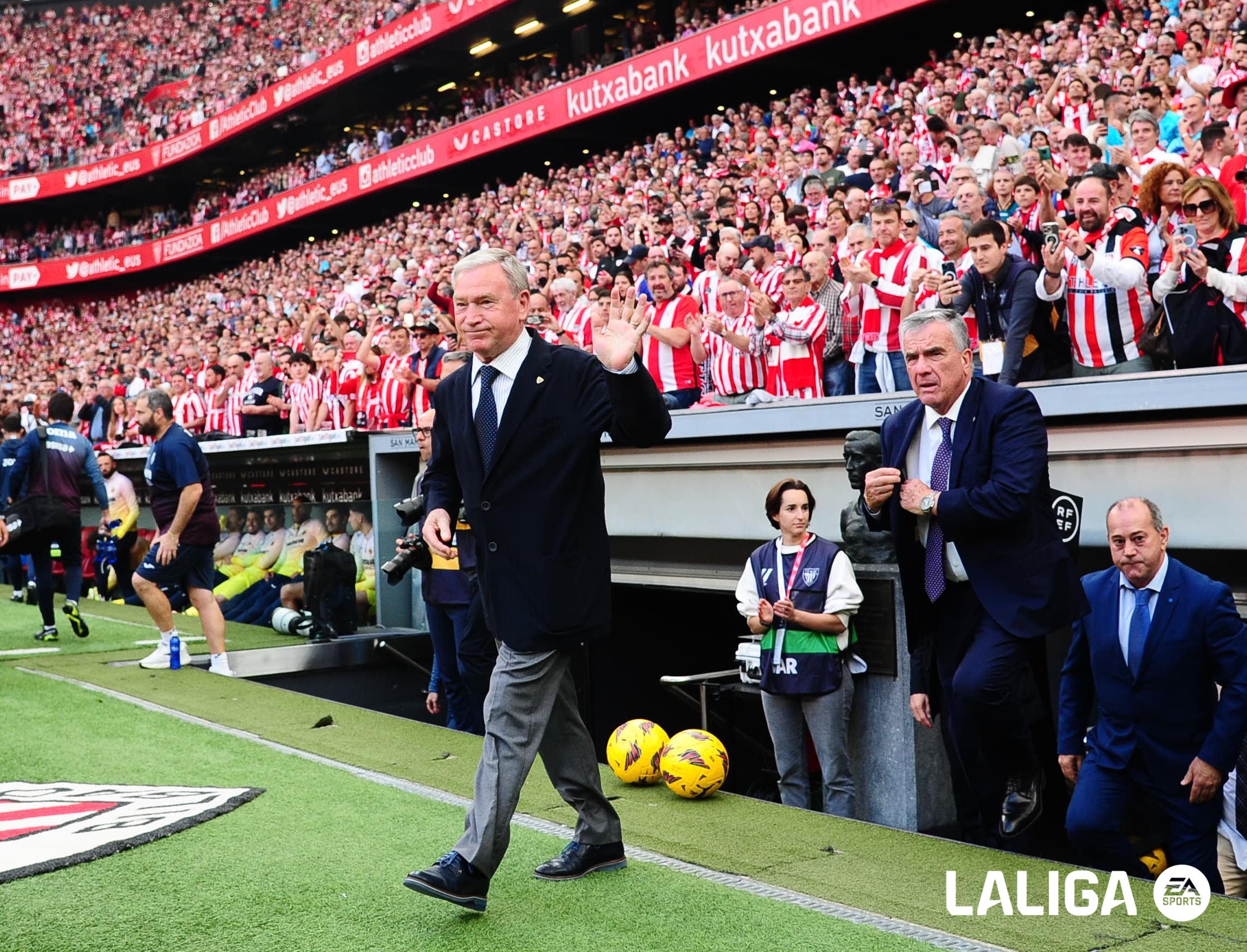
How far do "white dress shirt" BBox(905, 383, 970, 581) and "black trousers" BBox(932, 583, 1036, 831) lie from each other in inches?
2.7

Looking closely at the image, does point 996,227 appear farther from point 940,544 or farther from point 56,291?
Answer: point 56,291

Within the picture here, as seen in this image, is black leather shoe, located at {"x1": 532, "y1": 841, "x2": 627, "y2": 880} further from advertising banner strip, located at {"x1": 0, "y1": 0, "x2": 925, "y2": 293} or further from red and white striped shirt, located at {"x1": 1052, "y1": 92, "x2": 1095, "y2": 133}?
advertising banner strip, located at {"x1": 0, "y1": 0, "x2": 925, "y2": 293}

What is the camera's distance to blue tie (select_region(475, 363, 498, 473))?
3.80 metres

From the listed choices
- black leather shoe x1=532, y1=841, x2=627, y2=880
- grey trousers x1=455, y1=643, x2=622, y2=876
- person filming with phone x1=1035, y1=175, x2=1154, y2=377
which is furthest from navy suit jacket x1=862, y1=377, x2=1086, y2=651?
person filming with phone x1=1035, y1=175, x2=1154, y2=377

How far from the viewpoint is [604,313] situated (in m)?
10.1

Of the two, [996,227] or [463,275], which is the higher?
[996,227]

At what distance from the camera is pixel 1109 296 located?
21.9 ft

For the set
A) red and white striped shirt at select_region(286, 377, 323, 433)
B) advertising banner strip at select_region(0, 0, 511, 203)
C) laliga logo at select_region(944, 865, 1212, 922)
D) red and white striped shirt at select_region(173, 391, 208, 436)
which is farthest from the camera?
advertising banner strip at select_region(0, 0, 511, 203)

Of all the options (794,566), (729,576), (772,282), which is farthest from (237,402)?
(794,566)

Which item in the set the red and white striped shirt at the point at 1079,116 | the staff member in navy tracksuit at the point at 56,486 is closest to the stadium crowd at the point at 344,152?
the red and white striped shirt at the point at 1079,116

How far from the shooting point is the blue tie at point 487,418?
12.5ft

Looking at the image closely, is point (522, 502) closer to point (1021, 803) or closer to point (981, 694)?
point (981, 694)

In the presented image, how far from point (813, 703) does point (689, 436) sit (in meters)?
2.60

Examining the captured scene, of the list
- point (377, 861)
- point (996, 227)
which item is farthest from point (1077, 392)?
point (377, 861)
